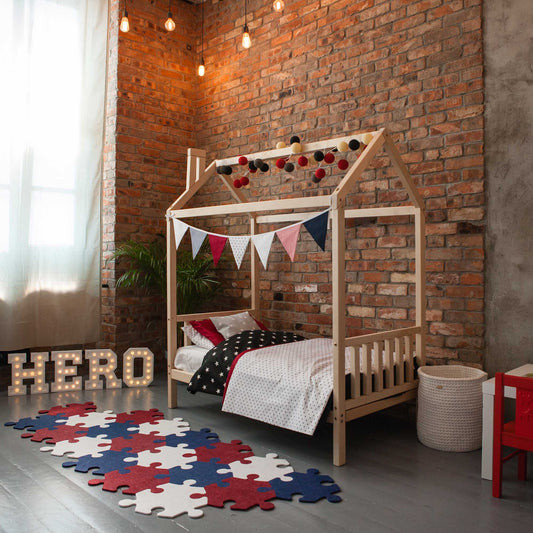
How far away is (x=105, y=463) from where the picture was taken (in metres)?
2.74

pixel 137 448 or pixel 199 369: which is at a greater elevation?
pixel 199 369

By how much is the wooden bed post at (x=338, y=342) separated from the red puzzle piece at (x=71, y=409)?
178cm

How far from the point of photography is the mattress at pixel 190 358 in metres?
3.71

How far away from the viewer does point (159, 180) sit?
5102mm

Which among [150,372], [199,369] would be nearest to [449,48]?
[199,369]

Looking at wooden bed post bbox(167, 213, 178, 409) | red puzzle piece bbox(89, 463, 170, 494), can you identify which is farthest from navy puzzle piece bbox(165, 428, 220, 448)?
Answer: wooden bed post bbox(167, 213, 178, 409)

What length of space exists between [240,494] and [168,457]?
0.57m

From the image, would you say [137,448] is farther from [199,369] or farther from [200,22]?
[200,22]

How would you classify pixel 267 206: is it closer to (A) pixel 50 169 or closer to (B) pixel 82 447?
(B) pixel 82 447

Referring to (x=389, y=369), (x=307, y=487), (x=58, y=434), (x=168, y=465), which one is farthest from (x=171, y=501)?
(x=389, y=369)

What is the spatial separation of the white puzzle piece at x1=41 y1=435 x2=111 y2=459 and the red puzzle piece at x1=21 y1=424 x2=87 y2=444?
0.19 ft

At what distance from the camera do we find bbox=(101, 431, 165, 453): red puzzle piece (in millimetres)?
2949

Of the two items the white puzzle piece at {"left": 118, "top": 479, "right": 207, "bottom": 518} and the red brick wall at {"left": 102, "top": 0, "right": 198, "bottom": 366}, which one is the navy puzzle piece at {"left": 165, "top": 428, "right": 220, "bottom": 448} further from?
the red brick wall at {"left": 102, "top": 0, "right": 198, "bottom": 366}

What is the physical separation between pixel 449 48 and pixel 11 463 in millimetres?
3418
